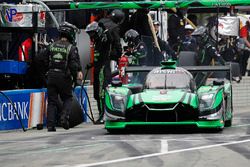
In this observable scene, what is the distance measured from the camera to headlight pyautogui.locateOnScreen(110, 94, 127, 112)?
14.8m

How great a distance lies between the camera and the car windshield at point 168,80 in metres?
15.3

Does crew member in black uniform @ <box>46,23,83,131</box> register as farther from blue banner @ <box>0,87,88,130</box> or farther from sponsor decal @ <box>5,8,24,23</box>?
sponsor decal @ <box>5,8,24,23</box>

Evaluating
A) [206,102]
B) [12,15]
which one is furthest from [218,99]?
[12,15]

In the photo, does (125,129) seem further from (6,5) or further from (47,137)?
(6,5)

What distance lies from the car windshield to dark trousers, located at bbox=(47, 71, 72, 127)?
160 cm

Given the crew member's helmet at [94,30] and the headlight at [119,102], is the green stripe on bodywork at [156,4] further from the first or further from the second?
the headlight at [119,102]

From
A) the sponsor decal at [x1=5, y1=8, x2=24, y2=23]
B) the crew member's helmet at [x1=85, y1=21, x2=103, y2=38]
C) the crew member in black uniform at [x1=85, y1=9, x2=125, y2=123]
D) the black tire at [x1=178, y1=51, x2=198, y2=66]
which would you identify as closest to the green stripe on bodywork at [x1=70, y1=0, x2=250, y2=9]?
the black tire at [x1=178, y1=51, x2=198, y2=66]

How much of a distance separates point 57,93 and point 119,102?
6.19 ft

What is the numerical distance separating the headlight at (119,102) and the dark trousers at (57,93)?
5.01 ft

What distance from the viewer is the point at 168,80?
15.4m

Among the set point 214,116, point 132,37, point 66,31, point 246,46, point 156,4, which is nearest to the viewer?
point 214,116

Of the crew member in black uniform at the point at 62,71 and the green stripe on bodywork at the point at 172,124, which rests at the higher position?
the crew member in black uniform at the point at 62,71

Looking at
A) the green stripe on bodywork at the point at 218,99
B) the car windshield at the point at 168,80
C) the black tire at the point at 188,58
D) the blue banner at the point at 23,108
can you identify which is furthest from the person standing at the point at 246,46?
the green stripe on bodywork at the point at 218,99

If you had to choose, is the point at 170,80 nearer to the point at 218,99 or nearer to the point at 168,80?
the point at 168,80
